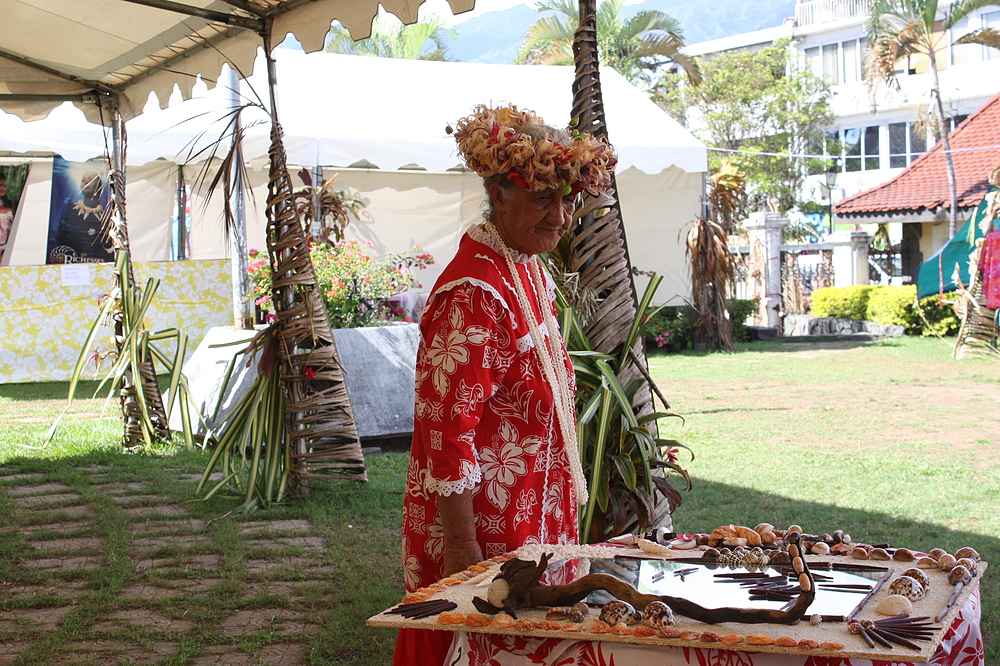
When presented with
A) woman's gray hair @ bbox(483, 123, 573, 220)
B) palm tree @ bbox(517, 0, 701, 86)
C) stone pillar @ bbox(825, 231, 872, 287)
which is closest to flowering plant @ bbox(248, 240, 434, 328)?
woman's gray hair @ bbox(483, 123, 573, 220)

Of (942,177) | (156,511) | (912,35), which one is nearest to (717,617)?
(156,511)

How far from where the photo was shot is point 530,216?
2172mm

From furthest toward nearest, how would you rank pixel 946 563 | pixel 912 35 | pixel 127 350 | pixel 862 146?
pixel 862 146 < pixel 912 35 < pixel 127 350 < pixel 946 563

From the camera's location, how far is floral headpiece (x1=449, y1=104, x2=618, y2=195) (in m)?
2.07

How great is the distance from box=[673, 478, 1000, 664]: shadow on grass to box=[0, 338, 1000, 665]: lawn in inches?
0.4

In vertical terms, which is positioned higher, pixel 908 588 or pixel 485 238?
pixel 485 238

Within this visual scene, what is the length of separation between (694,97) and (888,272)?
1049cm

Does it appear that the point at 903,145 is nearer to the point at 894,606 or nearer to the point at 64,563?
the point at 64,563

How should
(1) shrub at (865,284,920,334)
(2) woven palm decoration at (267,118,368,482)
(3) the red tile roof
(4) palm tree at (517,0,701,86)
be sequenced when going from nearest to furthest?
(2) woven palm decoration at (267,118,368,482)
(1) shrub at (865,284,920,334)
(3) the red tile roof
(4) palm tree at (517,0,701,86)

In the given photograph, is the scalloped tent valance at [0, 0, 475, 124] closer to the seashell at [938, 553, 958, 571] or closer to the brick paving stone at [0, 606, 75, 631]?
the seashell at [938, 553, 958, 571]

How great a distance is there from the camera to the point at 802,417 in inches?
330

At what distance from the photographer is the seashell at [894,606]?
1534 millimetres

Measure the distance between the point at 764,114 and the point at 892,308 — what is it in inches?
591

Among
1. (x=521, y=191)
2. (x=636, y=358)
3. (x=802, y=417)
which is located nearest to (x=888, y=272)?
(x=802, y=417)
